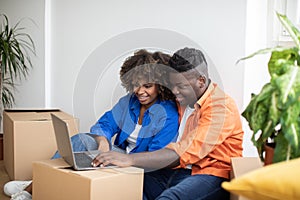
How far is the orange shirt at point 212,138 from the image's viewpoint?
5.84 ft

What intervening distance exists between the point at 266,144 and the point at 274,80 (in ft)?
0.92

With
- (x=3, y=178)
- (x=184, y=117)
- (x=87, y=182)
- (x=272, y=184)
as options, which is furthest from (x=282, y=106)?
(x=3, y=178)

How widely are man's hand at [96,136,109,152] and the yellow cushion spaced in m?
1.26

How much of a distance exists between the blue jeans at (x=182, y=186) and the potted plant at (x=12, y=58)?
1.65 meters

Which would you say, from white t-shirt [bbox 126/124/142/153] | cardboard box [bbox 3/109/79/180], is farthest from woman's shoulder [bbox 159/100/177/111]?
cardboard box [bbox 3/109/79/180]

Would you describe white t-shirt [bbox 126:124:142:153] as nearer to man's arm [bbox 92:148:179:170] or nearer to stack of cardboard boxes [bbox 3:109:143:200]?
man's arm [bbox 92:148:179:170]

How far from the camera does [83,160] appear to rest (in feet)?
5.76

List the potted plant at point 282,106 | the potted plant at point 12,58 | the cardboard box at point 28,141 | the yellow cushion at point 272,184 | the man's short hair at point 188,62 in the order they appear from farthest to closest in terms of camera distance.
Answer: the potted plant at point 12,58
the cardboard box at point 28,141
the man's short hair at point 188,62
the potted plant at point 282,106
the yellow cushion at point 272,184

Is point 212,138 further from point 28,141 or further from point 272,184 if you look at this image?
point 28,141

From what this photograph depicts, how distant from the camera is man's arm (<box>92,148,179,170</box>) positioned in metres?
1.67

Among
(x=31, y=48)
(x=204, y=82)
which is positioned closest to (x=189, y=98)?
(x=204, y=82)

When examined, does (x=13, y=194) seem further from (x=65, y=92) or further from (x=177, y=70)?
(x=177, y=70)

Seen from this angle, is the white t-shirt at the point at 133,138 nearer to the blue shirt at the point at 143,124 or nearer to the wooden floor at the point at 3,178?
the blue shirt at the point at 143,124

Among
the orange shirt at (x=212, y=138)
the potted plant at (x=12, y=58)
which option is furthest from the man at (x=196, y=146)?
the potted plant at (x=12, y=58)
